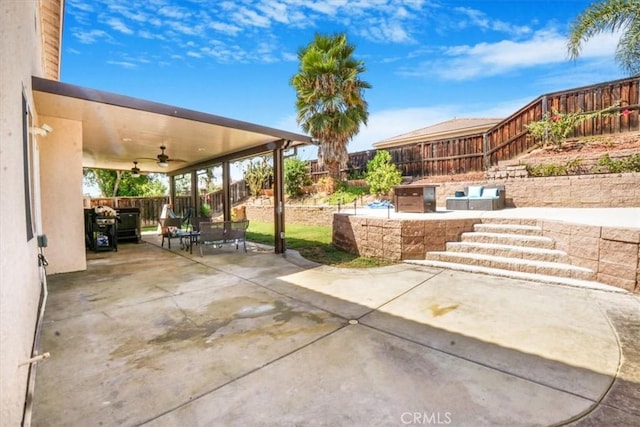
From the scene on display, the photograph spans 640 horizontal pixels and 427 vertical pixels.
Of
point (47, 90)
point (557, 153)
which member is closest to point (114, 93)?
point (47, 90)

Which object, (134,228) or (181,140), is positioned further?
(134,228)

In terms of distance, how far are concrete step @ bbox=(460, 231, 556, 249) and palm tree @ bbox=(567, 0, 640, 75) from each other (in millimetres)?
5004

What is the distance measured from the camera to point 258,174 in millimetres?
16828

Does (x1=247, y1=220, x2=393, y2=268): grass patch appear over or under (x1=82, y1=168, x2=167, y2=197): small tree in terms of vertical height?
under

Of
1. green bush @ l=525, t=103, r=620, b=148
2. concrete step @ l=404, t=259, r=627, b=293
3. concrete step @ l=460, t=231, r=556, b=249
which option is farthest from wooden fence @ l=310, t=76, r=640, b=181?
concrete step @ l=404, t=259, r=627, b=293

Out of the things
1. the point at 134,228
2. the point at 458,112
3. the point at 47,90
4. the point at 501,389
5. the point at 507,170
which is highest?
the point at 458,112

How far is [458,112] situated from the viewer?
18.2 metres

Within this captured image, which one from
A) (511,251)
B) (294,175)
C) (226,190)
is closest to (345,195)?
(294,175)

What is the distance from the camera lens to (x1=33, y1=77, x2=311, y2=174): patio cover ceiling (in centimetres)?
429

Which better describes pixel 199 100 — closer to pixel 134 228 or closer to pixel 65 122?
pixel 134 228

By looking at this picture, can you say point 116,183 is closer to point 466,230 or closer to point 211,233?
point 211,233

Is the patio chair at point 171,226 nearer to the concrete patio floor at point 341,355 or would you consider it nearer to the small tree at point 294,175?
the concrete patio floor at point 341,355

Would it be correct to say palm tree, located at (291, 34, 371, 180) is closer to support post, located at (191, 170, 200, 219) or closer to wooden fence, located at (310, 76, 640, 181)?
wooden fence, located at (310, 76, 640, 181)

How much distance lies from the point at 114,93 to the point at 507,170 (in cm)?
1007
